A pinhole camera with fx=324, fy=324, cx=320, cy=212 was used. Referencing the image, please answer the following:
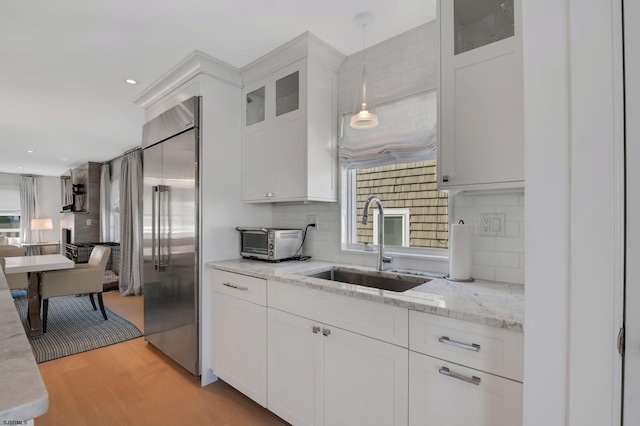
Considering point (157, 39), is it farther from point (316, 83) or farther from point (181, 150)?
point (316, 83)

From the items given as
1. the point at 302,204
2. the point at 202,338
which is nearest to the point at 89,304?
the point at 202,338

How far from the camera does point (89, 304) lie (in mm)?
4711

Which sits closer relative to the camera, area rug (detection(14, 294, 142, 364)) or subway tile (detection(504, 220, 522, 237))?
subway tile (detection(504, 220, 522, 237))

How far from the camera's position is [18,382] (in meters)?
0.52

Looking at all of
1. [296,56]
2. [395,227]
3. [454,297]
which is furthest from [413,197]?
[296,56]

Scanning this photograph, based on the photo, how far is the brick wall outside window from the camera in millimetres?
2076

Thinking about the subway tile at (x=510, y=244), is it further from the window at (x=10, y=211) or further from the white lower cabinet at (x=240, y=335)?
the window at (x=10, y=211)

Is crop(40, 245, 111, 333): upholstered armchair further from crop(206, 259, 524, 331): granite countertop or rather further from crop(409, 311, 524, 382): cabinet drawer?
crop(409, 311, 524, 382): cabinet drawer

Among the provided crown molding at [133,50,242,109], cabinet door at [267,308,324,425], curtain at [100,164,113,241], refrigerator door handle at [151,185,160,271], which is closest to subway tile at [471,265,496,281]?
cabinet door at [267,308,324,425]

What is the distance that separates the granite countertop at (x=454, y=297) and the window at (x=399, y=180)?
41 cm

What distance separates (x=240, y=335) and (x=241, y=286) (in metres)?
0.33

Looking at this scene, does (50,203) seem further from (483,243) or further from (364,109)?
(483,243)

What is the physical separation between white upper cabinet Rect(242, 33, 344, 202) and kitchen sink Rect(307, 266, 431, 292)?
0.54 meters

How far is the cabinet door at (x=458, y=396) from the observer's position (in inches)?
43.8
